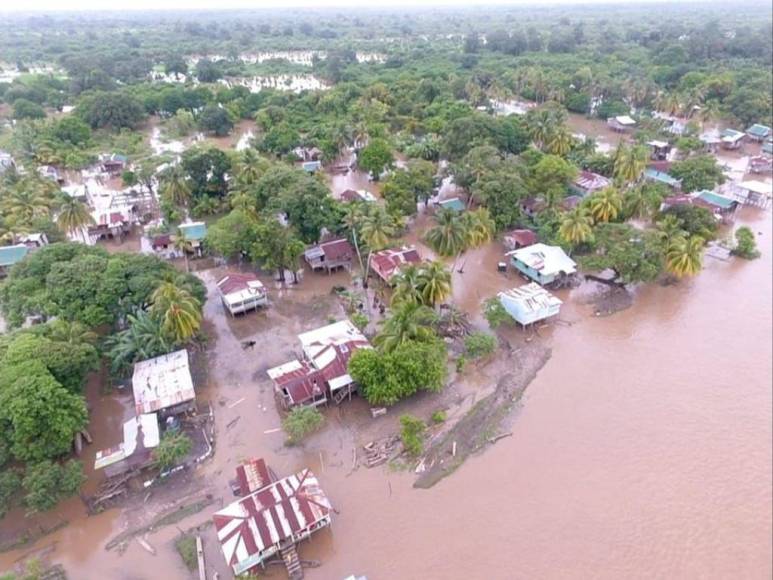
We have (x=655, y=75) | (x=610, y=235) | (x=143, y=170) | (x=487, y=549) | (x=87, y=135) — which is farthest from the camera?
(x=655, y=75)

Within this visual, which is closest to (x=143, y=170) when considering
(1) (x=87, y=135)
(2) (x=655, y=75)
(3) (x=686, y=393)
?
(1) (x=87, y=135)

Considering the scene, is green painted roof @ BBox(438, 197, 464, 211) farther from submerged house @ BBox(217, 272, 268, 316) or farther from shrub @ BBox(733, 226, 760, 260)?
shrub @ BBox(733, 226, 760, 260)

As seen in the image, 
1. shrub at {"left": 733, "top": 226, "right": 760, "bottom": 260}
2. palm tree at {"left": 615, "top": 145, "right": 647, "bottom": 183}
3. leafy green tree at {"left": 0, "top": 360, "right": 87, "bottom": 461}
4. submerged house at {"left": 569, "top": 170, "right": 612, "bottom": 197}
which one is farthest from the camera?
palm tree at {"left": 615, "top": 145, "right": 647, "bottom": 183}

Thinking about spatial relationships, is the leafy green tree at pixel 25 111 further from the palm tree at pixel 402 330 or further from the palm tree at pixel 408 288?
the palm tree at pixel 402 330

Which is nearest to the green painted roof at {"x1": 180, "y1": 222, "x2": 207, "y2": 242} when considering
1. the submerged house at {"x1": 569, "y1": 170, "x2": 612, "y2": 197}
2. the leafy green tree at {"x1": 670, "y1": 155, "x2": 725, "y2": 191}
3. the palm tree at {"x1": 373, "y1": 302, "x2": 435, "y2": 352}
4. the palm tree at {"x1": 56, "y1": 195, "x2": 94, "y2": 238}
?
the palm tree at {"x1": 56, "y1": 195, "x2": 94, "y2": 238}

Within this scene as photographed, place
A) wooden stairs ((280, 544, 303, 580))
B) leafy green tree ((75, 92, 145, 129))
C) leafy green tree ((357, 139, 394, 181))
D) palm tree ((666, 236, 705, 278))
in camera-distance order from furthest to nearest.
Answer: leafy green tree ((75, 92, 145, 129))
leafy green tree ((357, 139, 394, 181))
palm tree ((666, 236, 705, 278))
wooden stairs ((280, 544, 303, 580))

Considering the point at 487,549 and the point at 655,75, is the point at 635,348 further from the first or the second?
the point at 655,75

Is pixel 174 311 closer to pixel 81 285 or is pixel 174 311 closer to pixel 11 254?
pixel 81 285
